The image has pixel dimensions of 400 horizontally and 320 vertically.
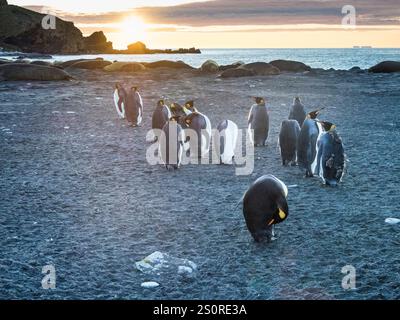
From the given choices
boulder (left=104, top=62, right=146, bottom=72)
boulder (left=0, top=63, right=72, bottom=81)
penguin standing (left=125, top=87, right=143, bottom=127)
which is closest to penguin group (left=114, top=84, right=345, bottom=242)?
penguin standing (left=125, top=87, right=143, bottom=127)

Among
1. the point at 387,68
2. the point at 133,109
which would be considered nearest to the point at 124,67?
the point at 387,68

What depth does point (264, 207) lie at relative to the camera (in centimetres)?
511

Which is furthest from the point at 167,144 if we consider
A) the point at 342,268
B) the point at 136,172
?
the point at 342,268

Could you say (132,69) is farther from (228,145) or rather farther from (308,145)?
(308,145)

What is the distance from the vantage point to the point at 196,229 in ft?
18.3

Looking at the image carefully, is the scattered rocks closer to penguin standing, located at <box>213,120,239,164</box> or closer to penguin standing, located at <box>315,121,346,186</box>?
penguin standing, located at <box>315,121,346,186</box>

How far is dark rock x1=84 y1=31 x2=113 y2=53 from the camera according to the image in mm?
161875

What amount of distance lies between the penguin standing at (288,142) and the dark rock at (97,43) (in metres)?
159

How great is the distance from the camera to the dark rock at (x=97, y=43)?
16188 cm

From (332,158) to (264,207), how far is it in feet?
8.28

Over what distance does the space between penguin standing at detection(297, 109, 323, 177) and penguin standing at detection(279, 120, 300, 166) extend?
13.9 inches

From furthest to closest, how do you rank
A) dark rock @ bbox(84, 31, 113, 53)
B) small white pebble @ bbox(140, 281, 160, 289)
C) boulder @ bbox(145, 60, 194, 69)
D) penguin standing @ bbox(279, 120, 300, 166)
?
dark rock @ bbox(84, 31, 113, 53) → boulder @ bbox(145, 60, 194, 69) → penguin standing @ bbox(279, 120, 300, 166) → small white pebble @ bbox(140, 281, 160, 289)

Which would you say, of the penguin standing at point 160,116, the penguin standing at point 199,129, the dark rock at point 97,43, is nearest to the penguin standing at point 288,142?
the penguin standing at point 199,129
